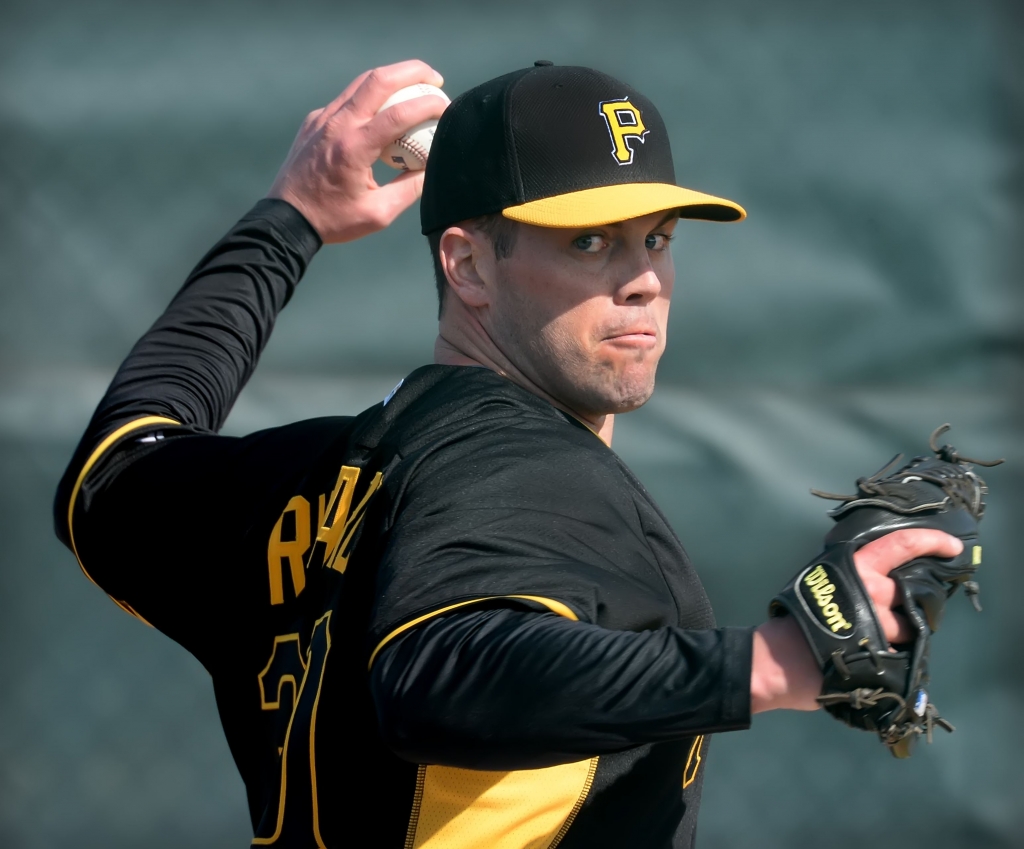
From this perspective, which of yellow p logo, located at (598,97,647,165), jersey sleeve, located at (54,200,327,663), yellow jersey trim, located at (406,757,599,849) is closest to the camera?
yellow jersey trim, located at (406,757,599,849)

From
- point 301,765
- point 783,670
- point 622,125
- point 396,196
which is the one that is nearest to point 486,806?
point 301,765

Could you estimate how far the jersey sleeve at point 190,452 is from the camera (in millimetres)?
1704

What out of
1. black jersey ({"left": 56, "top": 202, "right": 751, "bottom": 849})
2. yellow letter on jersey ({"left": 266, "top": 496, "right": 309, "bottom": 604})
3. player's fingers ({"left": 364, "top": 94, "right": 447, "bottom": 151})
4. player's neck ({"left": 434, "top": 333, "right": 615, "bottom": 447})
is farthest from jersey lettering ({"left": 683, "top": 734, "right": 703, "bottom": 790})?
player's fingers ({"left": 364, "top": 94, "right": 447, "bottom": 151})

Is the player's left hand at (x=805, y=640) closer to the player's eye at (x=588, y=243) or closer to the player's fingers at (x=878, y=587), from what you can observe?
the player's fingers at (x=878, y=587)

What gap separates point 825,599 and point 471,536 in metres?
0.30

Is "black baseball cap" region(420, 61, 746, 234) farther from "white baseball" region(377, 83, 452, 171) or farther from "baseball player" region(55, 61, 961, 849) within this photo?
"white baseball" region(377, 83, 452, 171)

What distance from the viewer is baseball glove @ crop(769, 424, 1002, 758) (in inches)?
41.3

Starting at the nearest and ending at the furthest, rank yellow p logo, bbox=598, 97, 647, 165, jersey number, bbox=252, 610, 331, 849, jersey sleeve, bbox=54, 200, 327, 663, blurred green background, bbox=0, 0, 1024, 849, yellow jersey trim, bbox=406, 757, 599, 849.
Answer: yellow jersey trim, bbox=406, 757, 599, 849 < jersey number, bbox=252, 610, 331, 849 < yellow p logo, bbox=598, 97, 647, 165 < jersey sleeve, bbox=54, 200, 327, 663 < blurred green background, bbox=0, 0, 1024, 849

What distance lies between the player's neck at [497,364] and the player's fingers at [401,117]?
1.33 feet

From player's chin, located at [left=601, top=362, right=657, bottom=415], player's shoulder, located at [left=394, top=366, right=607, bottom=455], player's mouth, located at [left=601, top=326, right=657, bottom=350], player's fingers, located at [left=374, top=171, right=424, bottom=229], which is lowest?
player's shoulder, located at [left=394, top=366, right=607, bottom=455]

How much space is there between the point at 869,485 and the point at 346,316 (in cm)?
142

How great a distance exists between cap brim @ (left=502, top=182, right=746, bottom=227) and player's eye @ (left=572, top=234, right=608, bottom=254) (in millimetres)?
58

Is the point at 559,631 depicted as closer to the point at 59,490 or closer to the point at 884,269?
the point at 59,490

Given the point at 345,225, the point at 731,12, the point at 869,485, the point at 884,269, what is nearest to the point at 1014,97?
the point at 884,269
